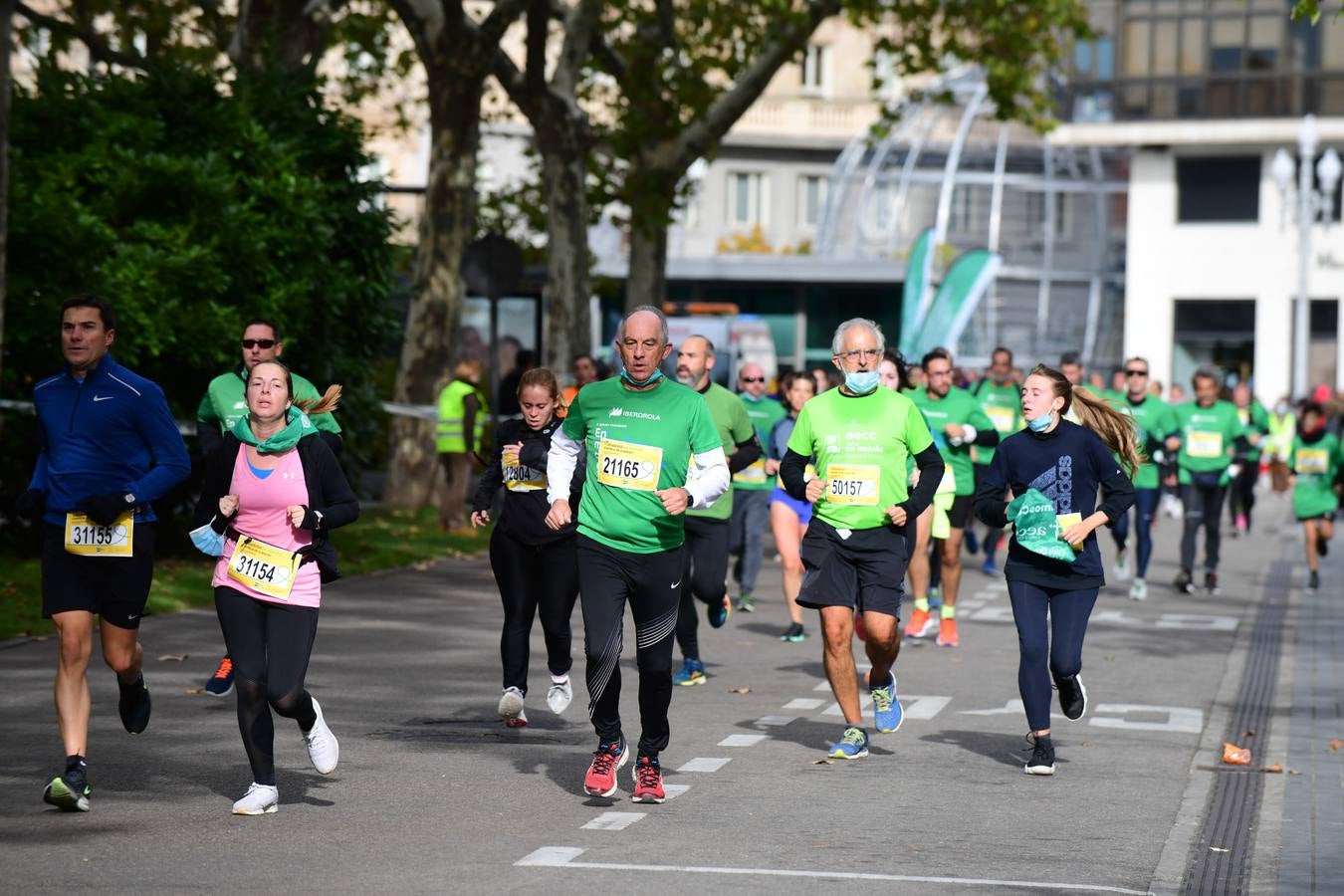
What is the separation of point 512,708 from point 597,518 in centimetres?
214

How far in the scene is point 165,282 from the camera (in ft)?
56.4

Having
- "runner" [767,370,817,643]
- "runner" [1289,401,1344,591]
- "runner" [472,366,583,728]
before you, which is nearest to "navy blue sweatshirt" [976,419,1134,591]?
"runner" [472,366,583,728]

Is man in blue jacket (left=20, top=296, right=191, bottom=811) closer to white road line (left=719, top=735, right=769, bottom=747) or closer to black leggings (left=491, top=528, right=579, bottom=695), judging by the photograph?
black leggings (left=491, top=528, right=579, bottom=695)

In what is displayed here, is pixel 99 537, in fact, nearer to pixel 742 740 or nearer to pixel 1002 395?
pixel 742 740

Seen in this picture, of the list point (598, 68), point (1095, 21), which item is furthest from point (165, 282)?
point (1095, 21)

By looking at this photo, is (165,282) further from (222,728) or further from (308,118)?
(222,728)

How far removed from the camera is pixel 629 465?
341 inches

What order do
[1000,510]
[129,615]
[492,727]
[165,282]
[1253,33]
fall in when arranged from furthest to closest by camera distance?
[1253,33] → [165,282] → [492,727] → [1000,510] → [129,615]

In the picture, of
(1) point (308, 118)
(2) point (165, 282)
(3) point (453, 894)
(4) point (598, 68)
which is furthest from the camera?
(4) point (598, 68)

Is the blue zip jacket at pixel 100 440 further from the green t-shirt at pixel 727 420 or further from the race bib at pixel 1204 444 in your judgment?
the race bib at pixel 1204 444

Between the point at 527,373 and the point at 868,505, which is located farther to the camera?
the point at 527,373

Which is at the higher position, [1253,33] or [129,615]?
[1253,33]

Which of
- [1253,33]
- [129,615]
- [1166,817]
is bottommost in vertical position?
[1166,817]

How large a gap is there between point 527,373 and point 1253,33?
49.5 m
